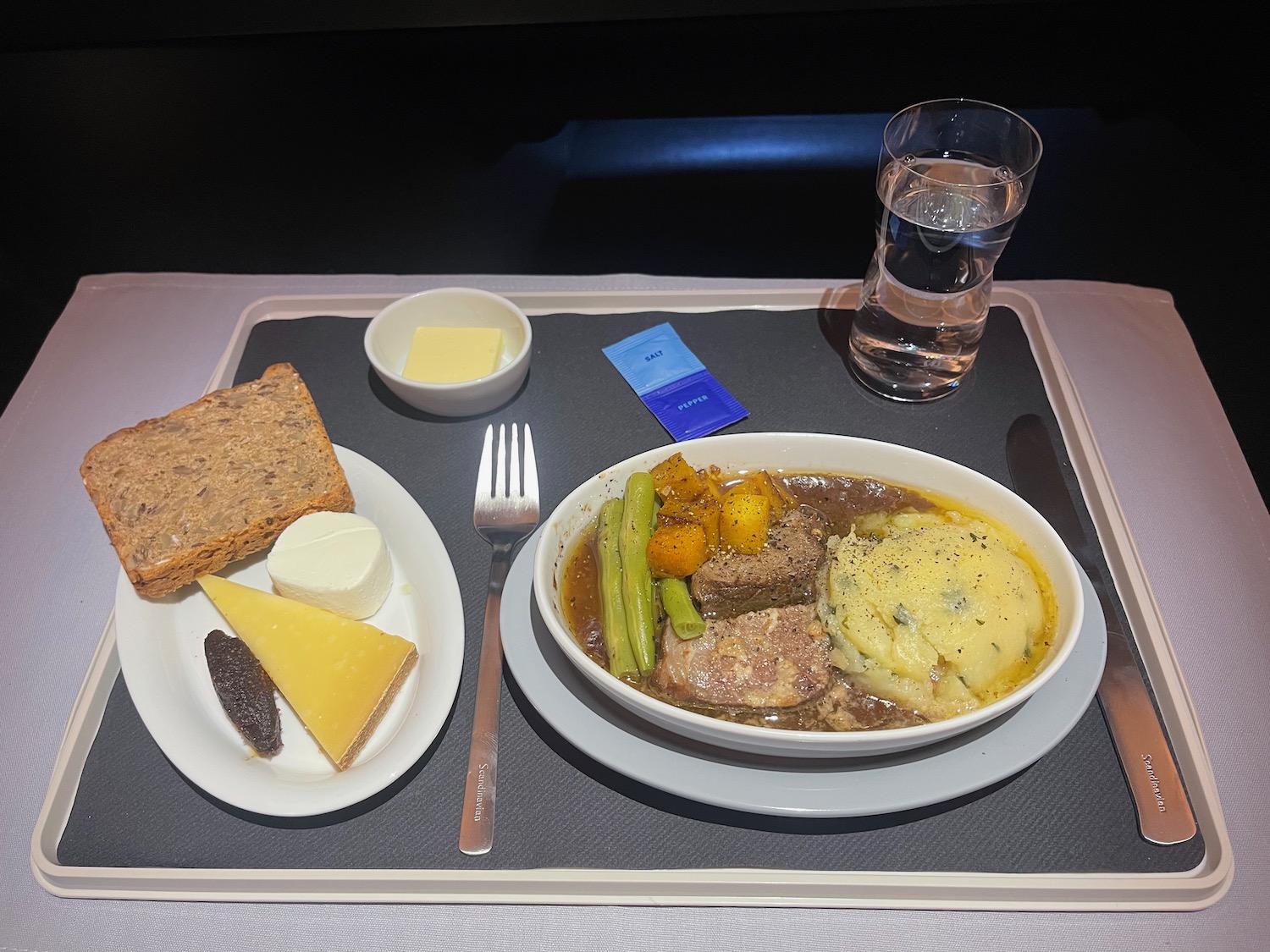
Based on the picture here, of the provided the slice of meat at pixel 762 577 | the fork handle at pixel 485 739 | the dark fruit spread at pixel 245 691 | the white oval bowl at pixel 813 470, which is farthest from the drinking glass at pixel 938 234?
the dark fruit spread at pixel 245 691

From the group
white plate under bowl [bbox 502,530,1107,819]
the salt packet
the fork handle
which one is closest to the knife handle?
white plate under bowl [bbox 502,530,1107,819]

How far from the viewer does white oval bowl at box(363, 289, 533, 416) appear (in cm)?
197

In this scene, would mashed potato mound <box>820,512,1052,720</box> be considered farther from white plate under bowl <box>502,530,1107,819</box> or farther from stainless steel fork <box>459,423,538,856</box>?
stainless steel fork <box>459,423,538,856</box>

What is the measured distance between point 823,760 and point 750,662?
7.7 inches

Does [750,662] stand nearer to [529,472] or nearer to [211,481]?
[529,472]

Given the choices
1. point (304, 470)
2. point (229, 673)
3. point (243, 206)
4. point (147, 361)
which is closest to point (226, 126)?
point (243, 206)

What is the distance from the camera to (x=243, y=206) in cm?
304

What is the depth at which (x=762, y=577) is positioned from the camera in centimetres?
147

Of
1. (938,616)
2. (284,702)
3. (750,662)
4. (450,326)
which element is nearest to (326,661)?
(284,702)

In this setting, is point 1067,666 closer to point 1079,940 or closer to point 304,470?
point 1079,940

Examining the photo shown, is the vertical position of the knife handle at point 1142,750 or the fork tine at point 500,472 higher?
the fork tine at point 500,472

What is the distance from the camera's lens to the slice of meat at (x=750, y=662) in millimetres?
1406

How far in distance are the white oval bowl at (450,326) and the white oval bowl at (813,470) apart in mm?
543

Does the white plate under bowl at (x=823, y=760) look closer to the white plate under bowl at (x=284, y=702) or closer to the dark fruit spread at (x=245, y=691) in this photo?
the white plate under bowl at (x=284, y=702)
